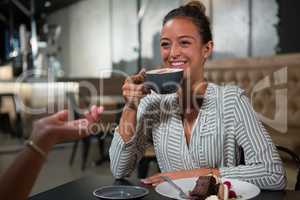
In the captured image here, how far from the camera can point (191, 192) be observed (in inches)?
40.4

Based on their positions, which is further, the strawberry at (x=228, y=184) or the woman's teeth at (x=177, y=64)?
the woman's teeth at (x=177, y=64)

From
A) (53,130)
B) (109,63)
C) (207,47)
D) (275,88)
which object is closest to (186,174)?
(207,47)

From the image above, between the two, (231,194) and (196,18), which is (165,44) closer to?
(196,18)

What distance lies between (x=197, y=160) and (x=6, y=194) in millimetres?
853

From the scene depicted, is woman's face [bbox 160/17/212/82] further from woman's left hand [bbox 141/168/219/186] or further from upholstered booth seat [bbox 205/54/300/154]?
upholstered booth seat [bbox 205/54/300/154]

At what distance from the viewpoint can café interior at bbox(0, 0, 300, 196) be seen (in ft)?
11.8

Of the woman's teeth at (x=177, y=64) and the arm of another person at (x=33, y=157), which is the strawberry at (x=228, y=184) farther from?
the arm of another person at (x=33, y=157)

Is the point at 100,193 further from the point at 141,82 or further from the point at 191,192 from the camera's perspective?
the point at 141,82

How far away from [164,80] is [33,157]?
1.99 ft

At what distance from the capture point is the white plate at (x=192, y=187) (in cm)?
104

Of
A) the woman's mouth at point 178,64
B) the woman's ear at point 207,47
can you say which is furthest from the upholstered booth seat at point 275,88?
the woman's mouth at point 178,64

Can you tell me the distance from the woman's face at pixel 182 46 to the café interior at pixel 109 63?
0.24 metres

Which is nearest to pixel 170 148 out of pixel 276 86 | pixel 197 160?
pixel 197 160

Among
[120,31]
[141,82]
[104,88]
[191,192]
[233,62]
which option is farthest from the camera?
[120,31]
